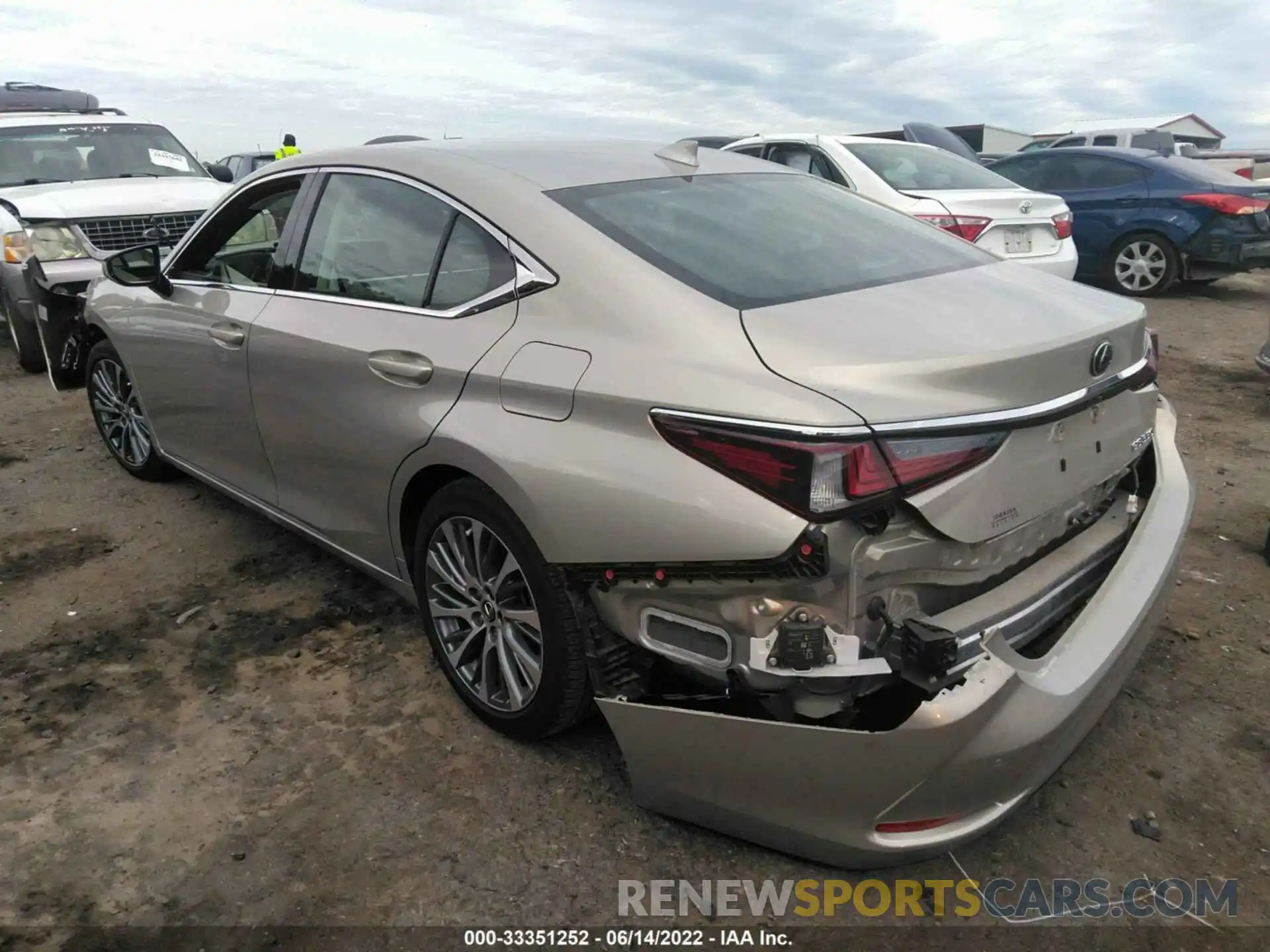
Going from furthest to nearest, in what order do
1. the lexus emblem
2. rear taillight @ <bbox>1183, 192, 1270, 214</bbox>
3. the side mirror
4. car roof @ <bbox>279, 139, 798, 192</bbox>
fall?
rear taillight @ <bbox>1183, 192, 1270, 214</bbox> < the side mirror < car roof @ <bbox>279, 139, 798, 192</bbox> < the lexus emblem

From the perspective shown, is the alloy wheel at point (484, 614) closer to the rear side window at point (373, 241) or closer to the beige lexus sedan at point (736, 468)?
the beige lexus sedan at point (736, 468)

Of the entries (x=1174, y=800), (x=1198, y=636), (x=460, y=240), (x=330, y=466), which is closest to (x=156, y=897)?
(x=330, y=466)

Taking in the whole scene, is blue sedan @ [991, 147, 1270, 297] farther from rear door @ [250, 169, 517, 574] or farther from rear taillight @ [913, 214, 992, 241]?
rear door @ [250, 169, 517, 574]

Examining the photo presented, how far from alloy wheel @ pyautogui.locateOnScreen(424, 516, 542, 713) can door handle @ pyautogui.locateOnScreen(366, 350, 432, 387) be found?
15.4 inches

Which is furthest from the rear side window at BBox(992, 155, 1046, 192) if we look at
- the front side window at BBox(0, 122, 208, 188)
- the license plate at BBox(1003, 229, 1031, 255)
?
the front side window at BBox(0, 122, 208, 188)

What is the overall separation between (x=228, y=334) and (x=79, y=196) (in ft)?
15.9

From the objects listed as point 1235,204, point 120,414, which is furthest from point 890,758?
point 1235,204

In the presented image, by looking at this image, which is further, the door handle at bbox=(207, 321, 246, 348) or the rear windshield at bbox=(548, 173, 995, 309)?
the door handle at bbox=(207, 321, 246, 348)

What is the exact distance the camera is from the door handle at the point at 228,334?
337 centimetres

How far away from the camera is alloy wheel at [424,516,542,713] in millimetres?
2520

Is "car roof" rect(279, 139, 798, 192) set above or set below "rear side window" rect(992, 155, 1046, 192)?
above

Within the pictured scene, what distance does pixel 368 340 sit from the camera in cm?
282

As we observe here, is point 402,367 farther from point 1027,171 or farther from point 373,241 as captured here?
point 1027,171

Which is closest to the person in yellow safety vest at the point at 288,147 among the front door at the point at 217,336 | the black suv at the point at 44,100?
the black suv at the point at 44,100
